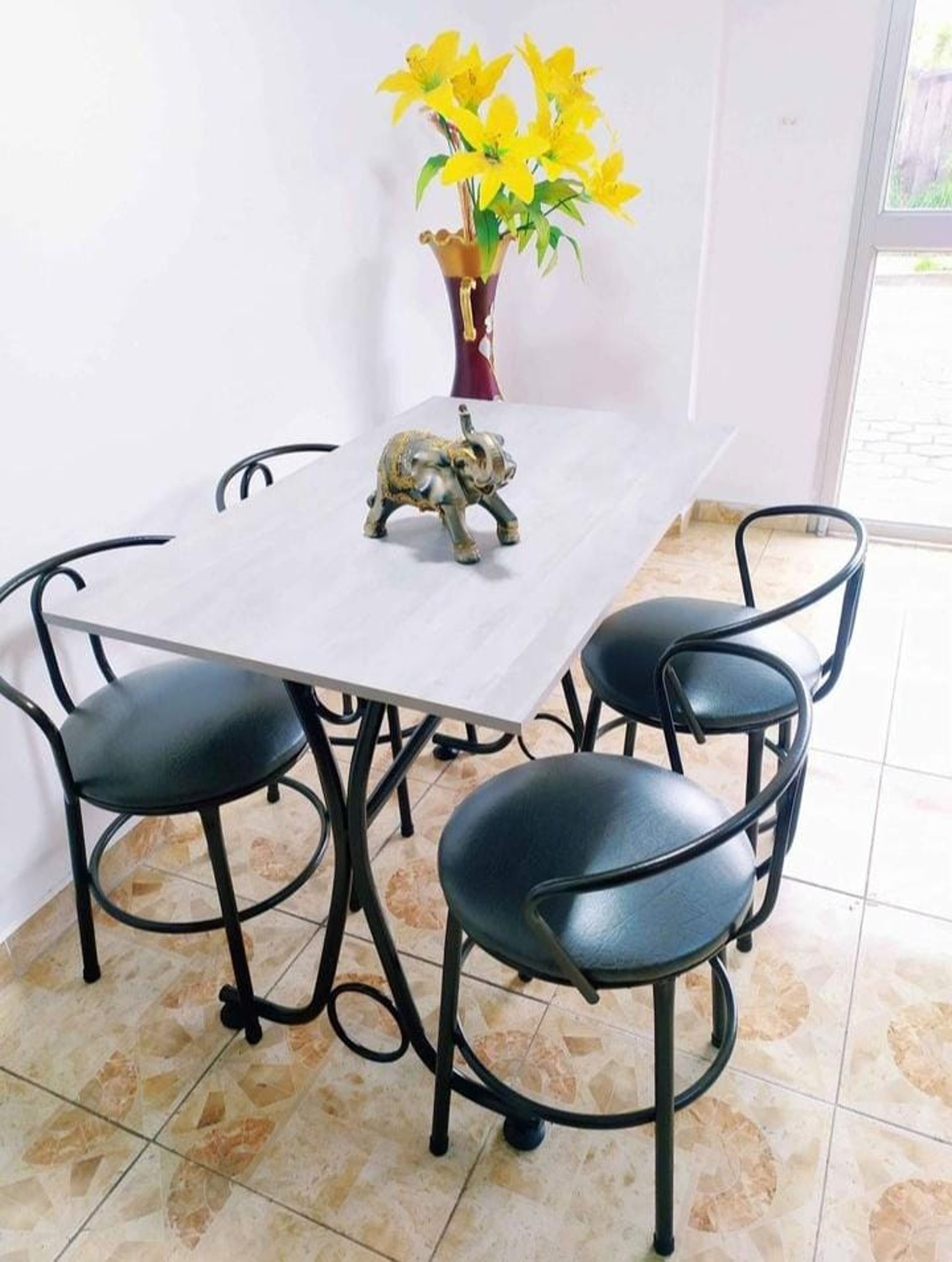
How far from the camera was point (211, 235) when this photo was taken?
1.89m

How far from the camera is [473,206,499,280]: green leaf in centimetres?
218

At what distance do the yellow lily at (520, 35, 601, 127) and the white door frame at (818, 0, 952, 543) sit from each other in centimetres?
135

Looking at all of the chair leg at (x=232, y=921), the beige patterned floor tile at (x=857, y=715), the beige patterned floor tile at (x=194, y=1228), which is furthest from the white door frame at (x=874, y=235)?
the beige patterned floor tile at (x=194, y=1228)

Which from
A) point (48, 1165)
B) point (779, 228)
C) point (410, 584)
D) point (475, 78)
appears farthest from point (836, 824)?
point (779, 228)

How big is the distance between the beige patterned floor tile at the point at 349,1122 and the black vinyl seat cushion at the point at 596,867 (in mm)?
522

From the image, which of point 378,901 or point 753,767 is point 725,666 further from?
point 378,901

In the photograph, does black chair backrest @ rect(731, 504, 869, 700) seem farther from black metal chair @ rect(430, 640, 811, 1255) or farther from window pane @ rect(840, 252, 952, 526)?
window pane @ rect(840, 252, 952, 526)

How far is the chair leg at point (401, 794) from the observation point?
80.7 inches

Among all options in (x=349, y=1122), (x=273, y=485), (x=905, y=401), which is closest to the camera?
(x=349, y=1122)

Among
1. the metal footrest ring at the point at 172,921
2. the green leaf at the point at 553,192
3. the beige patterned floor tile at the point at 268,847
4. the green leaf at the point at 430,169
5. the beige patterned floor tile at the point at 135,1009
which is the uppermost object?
the green leaf at the point at 430,169

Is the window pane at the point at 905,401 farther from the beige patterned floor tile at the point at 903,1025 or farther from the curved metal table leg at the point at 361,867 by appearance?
the curved metal table leg at the point at 361,867

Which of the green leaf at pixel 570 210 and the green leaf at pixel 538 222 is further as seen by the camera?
the green leaf at pixel 570 210

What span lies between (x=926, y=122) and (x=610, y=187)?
134 cm

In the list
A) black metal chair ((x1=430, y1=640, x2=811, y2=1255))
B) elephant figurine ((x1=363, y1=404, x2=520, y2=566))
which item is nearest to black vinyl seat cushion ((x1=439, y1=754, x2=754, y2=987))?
black metal chair ((x1=430, y1=640, x2=811, y2=1255))
